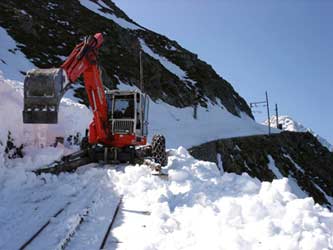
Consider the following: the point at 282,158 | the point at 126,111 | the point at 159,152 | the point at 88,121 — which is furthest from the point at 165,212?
the point at 282,158

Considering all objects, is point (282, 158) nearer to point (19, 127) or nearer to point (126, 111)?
point (126, 111)

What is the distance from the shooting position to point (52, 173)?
1062 centimetres

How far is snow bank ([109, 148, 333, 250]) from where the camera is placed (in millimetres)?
5949

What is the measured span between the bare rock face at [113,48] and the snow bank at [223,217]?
69.8ft

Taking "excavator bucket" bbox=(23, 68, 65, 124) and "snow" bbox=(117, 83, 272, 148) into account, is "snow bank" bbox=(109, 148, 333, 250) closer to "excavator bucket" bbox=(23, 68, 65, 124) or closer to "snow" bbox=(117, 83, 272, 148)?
"excavator bucket" bbox=(23, 68, 65, 124)

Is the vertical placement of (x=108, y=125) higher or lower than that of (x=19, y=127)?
higher

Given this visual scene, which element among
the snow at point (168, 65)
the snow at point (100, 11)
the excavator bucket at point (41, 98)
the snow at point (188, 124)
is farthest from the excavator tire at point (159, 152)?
the snow at point (100, 11)

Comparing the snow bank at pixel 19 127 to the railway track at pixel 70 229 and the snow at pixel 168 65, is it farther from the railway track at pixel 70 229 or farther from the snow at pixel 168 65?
the snow at pixel 168 65

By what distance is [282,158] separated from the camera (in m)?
44.8

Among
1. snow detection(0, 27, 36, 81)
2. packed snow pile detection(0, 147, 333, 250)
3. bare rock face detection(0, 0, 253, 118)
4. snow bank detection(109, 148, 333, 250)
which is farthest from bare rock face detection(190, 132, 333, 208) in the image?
snow bank detection(109, 148, 333, 250)

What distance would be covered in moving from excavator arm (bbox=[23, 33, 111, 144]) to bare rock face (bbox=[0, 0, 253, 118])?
16.4 m

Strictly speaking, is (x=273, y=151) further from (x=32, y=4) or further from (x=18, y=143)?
(x=18, y=143)

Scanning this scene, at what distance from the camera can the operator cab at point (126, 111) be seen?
45.0ft

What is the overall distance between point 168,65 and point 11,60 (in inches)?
1175
